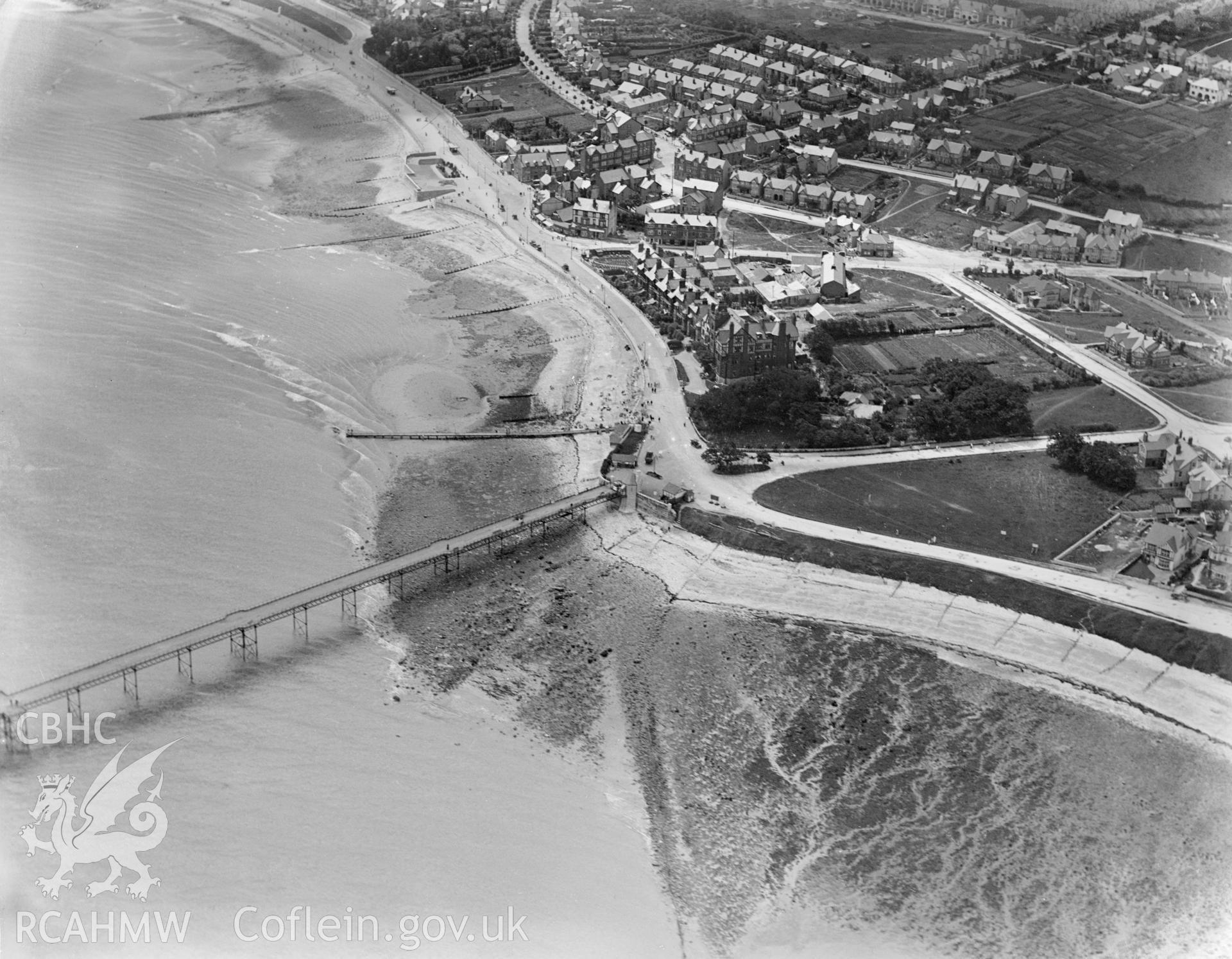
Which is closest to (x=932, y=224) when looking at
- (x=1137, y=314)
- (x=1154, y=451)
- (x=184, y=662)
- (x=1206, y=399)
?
(x=1137, y=314)

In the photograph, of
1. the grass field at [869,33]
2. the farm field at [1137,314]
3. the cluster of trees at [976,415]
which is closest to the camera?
the cluster of trees at [976,415]

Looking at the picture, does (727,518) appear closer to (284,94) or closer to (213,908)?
(213,908)

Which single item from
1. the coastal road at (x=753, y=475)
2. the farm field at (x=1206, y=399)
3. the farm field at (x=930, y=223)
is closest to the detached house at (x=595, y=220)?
the coastal road at (x=753, y=475)

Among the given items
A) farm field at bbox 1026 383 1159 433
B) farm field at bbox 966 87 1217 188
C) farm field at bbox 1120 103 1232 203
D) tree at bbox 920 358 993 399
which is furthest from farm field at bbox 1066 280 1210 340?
farm field at bbox 966 87 1217 188

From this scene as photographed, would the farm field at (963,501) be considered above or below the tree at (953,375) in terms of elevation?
below

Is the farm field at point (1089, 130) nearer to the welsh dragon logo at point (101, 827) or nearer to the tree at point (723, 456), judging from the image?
the tree at point (723, 456)

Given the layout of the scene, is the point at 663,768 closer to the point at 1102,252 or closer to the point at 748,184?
the point at 1102,252
